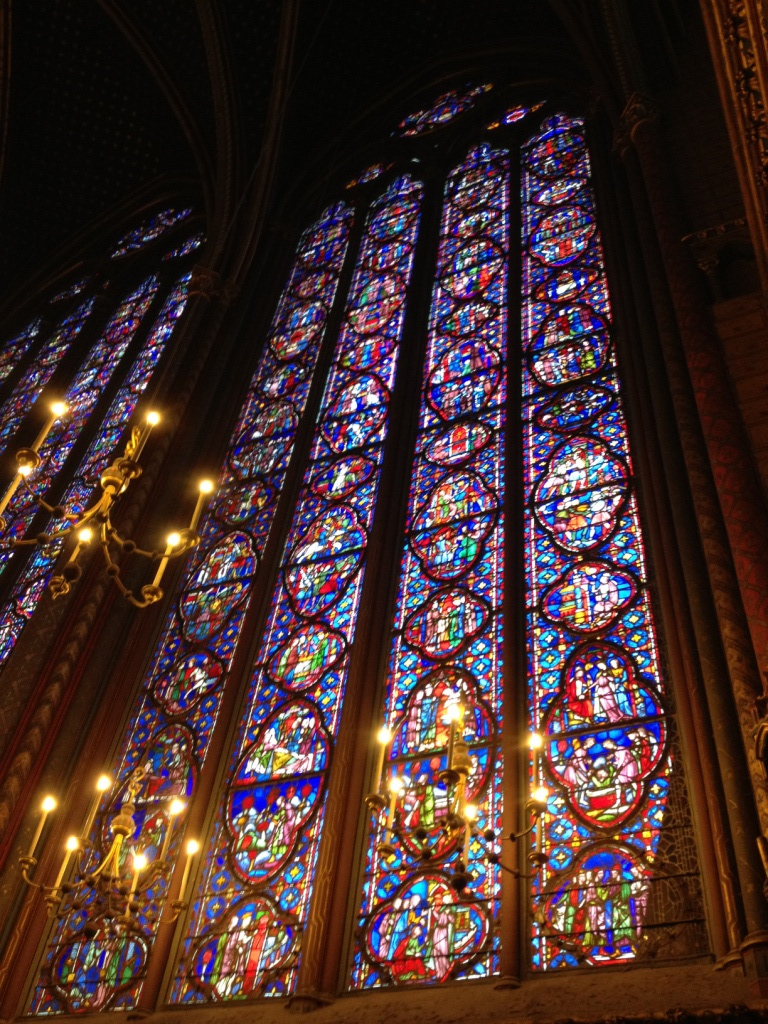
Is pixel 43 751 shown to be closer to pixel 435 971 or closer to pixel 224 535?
pixel 224 535

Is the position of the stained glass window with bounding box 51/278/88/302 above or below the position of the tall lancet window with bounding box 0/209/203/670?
above

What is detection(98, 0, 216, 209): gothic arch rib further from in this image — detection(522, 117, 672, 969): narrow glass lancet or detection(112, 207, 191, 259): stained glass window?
detection(522, 117, 672, 969): narrow glass lancet

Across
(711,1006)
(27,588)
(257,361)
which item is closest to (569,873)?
(711,1006)

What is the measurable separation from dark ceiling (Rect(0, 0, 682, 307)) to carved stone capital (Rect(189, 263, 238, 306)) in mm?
1861

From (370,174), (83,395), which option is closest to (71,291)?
(83,395)

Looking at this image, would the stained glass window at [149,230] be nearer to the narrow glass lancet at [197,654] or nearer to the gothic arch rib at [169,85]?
the gothic arch rib at [169,85]

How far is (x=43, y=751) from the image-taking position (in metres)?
7.23

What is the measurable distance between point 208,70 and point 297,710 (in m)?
9.28

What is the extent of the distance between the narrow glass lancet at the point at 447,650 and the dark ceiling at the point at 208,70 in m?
3.97

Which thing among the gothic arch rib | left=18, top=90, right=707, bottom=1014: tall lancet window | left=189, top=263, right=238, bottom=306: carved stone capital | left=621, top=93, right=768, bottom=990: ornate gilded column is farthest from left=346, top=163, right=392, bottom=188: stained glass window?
left=621, top=93, right=768, bottom=990: ornate gilded column

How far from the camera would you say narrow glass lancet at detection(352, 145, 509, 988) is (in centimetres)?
546

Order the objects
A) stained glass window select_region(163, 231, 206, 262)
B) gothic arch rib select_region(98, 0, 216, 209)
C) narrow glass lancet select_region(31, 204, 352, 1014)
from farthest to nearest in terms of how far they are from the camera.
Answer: stained glass window select_region(163, 231, 206, 262) → gothic arch rib select_region(98, 0, 216, 209) → narrow glass lancet select_region(31, 204, 352, 1014)

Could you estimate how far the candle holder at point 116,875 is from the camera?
5238 millimetres

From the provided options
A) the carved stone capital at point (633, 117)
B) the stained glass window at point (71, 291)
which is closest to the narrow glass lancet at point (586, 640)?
the carved stone capital at point (633, 117)
